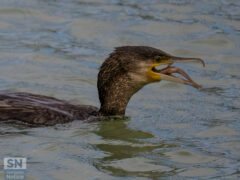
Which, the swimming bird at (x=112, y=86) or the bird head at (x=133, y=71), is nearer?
the swimming bird at (x=112, y=86)

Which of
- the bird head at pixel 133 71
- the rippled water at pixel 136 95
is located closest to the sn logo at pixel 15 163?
the rippled water at pixel 136 95

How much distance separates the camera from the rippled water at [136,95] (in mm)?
7602

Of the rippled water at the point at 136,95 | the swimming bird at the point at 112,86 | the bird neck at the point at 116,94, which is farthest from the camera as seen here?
the bird neck at the point at 116,94

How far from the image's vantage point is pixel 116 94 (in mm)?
9055

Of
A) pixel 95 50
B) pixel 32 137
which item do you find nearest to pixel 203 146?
pixel 32 137

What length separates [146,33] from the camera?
13758 mm

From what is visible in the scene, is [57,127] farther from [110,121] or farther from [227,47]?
[227,47]

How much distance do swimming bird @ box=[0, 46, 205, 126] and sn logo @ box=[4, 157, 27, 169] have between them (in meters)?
1.05

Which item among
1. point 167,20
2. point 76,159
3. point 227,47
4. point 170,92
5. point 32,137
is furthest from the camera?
point 167,20

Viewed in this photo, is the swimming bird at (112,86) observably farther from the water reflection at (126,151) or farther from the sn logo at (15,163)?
the sn logo at (15,163)

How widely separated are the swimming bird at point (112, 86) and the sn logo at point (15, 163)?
1051 mm

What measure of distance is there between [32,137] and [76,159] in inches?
32.6

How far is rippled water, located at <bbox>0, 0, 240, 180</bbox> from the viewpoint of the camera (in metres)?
7.60

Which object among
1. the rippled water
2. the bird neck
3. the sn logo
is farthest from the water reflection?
the sn logo
